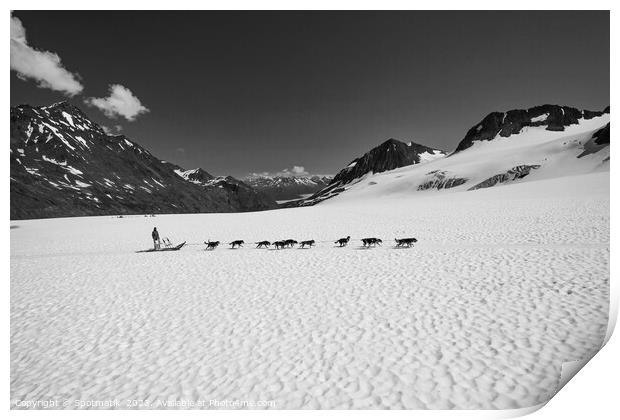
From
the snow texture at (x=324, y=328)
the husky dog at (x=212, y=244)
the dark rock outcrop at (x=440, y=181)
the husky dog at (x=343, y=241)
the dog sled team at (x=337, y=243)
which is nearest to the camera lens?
the snow texture at (x=324, y=328)

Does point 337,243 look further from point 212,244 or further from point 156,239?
point 156,239

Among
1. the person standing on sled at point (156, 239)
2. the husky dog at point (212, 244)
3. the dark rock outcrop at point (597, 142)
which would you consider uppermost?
the dark rock outcrop at point (597, 142)

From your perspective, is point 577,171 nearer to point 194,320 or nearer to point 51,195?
point 194,320

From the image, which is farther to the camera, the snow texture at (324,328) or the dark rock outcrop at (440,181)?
the dark rock outcrop at (440,181)

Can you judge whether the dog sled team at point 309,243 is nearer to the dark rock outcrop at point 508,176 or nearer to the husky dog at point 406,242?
the husky dog at point 406,242

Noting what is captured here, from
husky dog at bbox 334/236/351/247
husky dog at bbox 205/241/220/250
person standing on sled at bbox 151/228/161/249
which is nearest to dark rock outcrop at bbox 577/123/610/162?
husky dog at bbox 334/236/351/247

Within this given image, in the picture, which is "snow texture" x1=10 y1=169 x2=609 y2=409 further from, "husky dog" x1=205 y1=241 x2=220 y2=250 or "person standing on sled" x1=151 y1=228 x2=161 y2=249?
"person standing on sled" x1=151 y1=228 x2=161 y2=249

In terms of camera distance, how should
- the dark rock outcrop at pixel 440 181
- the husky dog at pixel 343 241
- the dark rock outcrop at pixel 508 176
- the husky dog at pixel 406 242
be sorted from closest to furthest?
the husky dog at pixel 406 242
the husky dog at pixel 343 241
the dark rock outcrop at pixel 508 176
the dark rock outcrop at pixel 440 181

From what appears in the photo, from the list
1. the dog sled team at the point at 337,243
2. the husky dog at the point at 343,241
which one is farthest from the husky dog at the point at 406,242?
the husky dog at the point at 343,241

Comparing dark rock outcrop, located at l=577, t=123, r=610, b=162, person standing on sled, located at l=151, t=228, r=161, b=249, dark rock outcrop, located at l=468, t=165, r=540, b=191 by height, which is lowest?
person standing on sled, located at l=151, t=228, r=161, b=249

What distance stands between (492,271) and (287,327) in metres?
10.4

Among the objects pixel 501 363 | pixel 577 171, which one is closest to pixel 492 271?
pixel 501 363
